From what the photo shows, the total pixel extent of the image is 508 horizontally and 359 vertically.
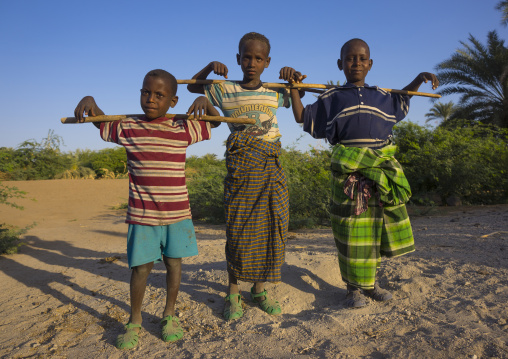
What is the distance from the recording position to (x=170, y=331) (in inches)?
98.7

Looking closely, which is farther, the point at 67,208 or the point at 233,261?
the point at 67,208

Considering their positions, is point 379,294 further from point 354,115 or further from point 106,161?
point 106,161

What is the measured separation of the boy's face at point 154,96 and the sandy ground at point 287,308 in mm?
1507

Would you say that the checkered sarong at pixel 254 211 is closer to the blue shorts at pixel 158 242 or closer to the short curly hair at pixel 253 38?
the blue shorts at pixel 158 242

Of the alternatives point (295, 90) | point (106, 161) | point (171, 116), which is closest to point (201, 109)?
point (171, 116)

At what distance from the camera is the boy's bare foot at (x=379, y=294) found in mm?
2975

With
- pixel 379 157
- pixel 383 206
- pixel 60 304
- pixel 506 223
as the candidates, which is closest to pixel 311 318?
pixel 383 206

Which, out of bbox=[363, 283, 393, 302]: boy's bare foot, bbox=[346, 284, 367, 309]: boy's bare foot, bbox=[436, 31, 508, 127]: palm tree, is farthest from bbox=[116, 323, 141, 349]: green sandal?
bbox=[436, 31, 508, 127]: palm tree

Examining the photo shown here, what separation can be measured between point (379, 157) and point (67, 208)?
33.9ft

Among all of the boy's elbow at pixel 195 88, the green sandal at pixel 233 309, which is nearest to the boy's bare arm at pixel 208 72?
the boy's elbow at pixel 195 88

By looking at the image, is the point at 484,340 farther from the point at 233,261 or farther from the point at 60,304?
the point at 60,304

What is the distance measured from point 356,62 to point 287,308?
1.98 m

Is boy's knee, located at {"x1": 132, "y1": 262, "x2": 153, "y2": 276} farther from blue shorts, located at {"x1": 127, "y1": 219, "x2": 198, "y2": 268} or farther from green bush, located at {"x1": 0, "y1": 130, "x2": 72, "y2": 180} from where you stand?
green bush, located at {"x1": 0, "y1": 130, "x2": 72, "y2": 180}

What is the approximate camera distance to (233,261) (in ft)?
9.55
